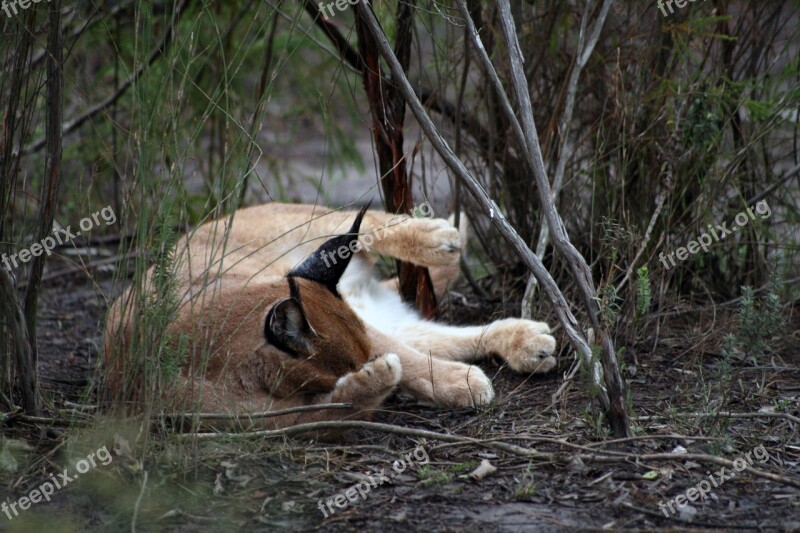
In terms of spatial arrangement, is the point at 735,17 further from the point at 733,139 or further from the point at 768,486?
the point at 768,486

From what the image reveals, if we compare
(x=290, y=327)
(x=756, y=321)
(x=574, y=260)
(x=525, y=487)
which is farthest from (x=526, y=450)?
(x=756, y=321)

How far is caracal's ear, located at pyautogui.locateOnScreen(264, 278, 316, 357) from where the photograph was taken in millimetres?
3381

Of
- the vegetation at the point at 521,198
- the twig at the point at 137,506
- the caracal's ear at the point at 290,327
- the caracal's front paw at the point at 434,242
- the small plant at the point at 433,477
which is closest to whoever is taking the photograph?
the twig at the point at 137,506

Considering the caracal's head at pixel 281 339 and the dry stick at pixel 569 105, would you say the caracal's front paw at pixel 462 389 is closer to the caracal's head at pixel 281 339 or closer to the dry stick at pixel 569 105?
the caracal's head at pixel 281 339

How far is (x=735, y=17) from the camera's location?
15.6 feet

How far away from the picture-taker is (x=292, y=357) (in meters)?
3.52

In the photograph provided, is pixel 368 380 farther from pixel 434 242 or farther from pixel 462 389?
pixel 434 242

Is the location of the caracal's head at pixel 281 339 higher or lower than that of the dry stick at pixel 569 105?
lower

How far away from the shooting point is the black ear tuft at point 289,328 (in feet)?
11.1
